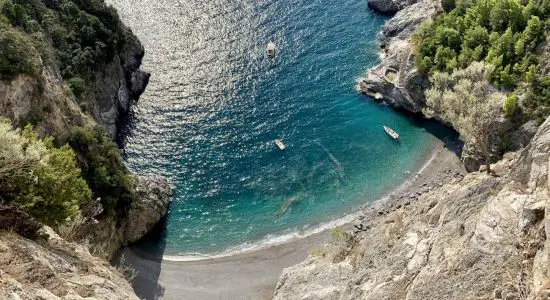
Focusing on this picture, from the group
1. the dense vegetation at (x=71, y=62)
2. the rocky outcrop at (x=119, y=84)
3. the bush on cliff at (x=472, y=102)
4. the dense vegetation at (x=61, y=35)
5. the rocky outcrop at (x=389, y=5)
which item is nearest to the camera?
the dense vegetation at (x=71, y=62)

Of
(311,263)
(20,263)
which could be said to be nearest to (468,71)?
(311,263)

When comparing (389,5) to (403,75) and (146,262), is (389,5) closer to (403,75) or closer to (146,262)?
(403,75)

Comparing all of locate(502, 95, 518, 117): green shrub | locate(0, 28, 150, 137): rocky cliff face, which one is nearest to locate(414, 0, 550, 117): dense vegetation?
locate(502, 95, 518, 117): green shrub

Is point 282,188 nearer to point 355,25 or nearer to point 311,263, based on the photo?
point 311,263

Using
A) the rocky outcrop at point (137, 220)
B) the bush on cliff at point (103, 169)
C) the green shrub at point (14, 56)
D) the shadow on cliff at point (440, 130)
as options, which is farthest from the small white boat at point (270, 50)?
the green shrub at point (14, 56)

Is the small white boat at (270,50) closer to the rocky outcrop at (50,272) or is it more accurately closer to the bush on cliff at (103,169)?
the bush on cliff at (103,169)

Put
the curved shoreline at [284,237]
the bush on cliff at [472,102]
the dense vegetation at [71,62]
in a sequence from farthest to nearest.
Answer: the curved shoreline at [284,237]
the bush on cliff at [472,102]
the dense vegetation at [71,62]

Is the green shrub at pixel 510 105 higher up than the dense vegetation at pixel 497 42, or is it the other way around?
the dense vegetation at pixel 497 42
